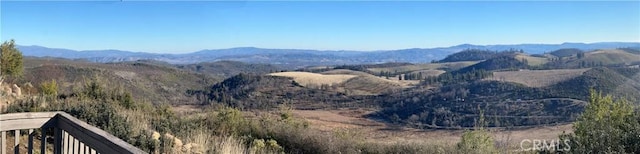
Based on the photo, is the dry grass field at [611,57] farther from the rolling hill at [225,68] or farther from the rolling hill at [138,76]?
the rolling hill at [225,68]

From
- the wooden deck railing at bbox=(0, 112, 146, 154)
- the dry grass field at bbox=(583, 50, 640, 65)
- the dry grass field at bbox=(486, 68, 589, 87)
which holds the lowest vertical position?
the dry grass field at bbox=(486, 68, 589, 87)

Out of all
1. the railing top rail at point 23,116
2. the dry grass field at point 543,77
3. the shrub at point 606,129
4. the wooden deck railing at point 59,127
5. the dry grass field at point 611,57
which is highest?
the dry grass field at point 611,57

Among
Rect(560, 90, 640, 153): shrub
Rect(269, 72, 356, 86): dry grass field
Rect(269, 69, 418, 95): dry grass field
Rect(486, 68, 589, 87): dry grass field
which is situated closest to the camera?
Rect(560, 90, 640, 153): shrub

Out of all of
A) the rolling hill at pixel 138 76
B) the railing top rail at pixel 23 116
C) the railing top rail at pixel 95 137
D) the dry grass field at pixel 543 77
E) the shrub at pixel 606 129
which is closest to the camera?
the railing top rail at pixel 95 137

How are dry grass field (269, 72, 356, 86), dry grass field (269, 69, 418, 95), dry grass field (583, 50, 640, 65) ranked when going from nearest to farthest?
dry grass field (269, 69, 418, 95), dry grass field (269, 72, 356, 86), dry grass field (583, 50, 640, 65)

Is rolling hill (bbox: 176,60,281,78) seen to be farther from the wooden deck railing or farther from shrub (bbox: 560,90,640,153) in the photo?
the wooden deck railing

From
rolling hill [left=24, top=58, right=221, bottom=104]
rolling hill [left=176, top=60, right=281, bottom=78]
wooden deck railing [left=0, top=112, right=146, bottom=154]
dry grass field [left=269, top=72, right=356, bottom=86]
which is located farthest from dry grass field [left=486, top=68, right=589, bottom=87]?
rolling hill [left=176, top=60, right=281, bottom=78]

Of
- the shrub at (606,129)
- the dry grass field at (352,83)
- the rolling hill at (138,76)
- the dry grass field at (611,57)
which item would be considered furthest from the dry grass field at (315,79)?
the shrub at (606,129)

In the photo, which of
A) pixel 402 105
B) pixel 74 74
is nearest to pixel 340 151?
pixel 74 74

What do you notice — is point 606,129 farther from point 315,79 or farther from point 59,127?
point 315,79

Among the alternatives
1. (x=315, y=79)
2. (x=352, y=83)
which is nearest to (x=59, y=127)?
(x=352, y=83)

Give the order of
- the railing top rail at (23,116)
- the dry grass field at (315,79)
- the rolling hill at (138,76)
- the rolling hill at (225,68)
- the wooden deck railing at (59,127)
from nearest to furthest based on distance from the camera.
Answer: the wooden deck railing at (59,127)
the railing top rail at (23,116)
the rolling hill at (138,76)
the dry grass field at (315,79)
the rolling hill at (225,68)
